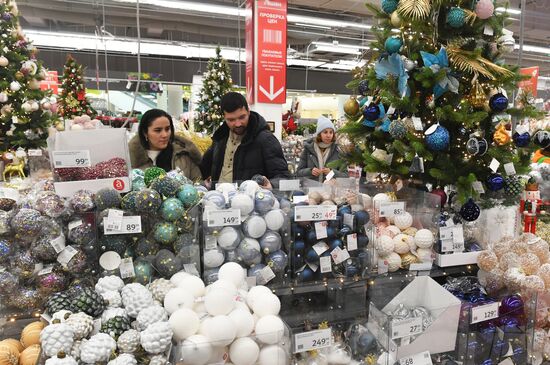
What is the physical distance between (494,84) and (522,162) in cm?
48

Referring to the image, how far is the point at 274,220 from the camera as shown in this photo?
1806 millimetres

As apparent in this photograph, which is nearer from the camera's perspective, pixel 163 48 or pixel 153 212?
pixel 153 212

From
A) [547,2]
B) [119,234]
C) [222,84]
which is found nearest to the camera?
[119,234]

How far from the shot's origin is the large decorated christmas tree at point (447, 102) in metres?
2.12

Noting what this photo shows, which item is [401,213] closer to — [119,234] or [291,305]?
[291,305]

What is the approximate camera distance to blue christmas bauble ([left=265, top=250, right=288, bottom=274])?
1.80m

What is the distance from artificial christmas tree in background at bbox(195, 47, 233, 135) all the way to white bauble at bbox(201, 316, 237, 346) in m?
7.08

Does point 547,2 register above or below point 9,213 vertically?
above

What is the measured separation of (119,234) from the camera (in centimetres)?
164

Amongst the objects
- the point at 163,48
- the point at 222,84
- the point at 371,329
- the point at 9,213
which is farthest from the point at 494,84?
the point at 163,48

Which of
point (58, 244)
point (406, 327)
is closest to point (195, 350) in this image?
point (58, 244)

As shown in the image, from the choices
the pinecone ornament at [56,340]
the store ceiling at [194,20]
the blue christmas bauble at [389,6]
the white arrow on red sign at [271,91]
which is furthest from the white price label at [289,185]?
the store ceiling at [194,20]

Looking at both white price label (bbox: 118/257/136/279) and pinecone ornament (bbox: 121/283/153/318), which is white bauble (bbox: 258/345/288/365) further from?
white price label (bbox: 118/257/136/279)

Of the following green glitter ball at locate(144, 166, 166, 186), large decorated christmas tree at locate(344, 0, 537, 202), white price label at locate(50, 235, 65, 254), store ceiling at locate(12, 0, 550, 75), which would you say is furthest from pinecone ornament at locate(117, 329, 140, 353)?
store ceiling at locate(12, 0, 550, 75)
